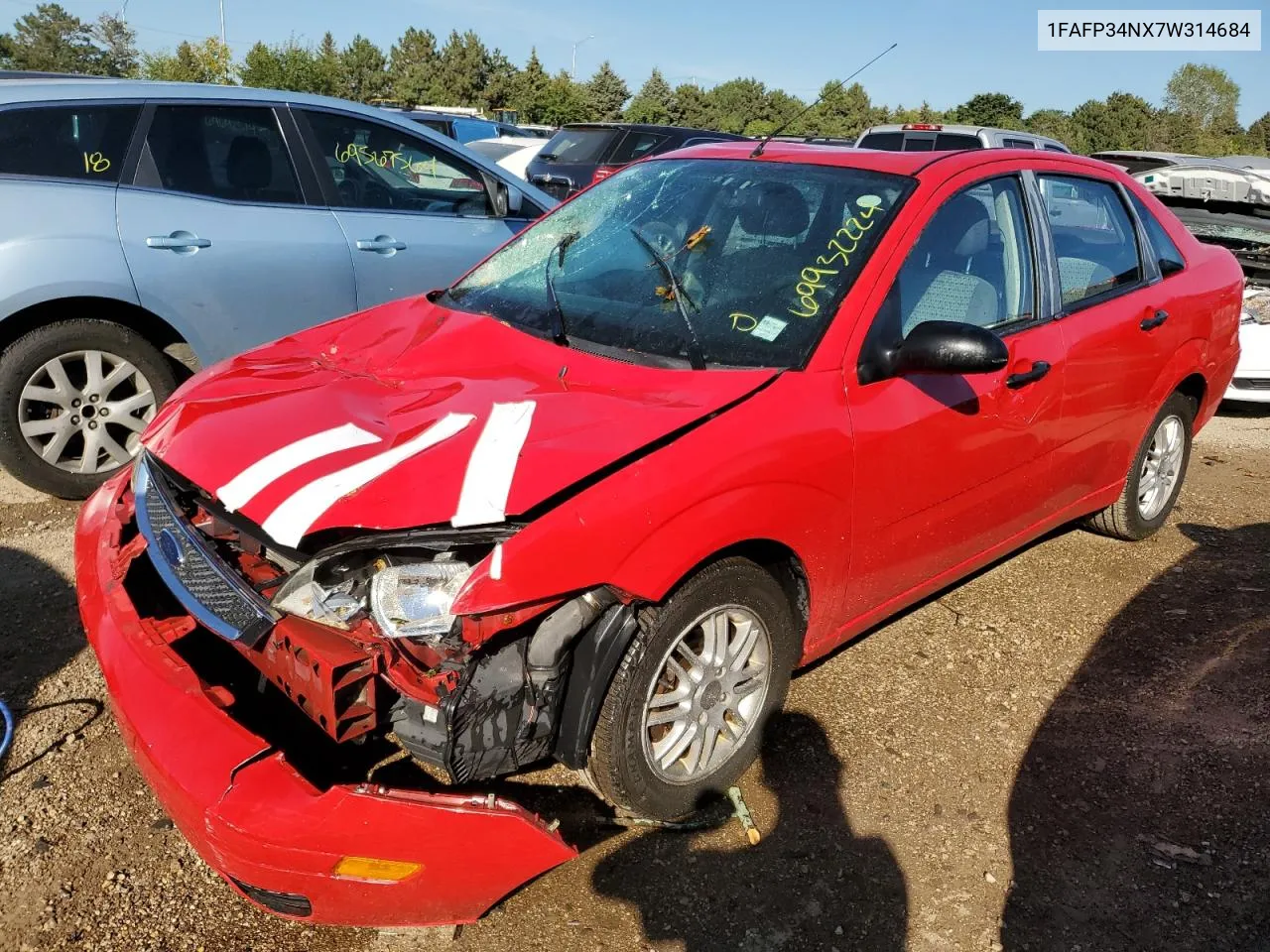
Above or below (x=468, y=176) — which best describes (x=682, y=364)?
below

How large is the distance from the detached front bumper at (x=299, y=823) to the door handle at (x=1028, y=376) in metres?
2.04

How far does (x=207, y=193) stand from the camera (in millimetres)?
4848

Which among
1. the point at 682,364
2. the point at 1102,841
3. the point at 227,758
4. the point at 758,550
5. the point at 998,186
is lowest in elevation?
the point at 1102,841

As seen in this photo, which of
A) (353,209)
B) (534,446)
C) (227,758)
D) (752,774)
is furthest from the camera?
(353,209)

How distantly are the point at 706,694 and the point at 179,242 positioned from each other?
3.46 meters

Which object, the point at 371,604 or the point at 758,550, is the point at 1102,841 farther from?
the point at 371,604

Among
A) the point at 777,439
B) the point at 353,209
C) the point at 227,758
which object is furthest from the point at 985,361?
the point at 353,209

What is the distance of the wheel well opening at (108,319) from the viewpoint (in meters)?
4.41

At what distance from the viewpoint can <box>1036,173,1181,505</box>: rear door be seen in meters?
3.64

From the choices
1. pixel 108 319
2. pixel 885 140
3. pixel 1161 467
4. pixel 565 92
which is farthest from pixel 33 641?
pixel 565 92

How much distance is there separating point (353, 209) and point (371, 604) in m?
3.58

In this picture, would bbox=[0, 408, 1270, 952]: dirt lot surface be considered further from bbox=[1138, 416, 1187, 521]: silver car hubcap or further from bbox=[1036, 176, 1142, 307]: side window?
bbox=[1036, 176, 1142, 307]: side window

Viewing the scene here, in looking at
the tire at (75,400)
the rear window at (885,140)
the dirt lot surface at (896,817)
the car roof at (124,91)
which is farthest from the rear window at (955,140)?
the tire at (75,400)

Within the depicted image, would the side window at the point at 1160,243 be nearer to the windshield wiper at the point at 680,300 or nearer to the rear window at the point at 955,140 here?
the windshield wiper at the point at 680,300
